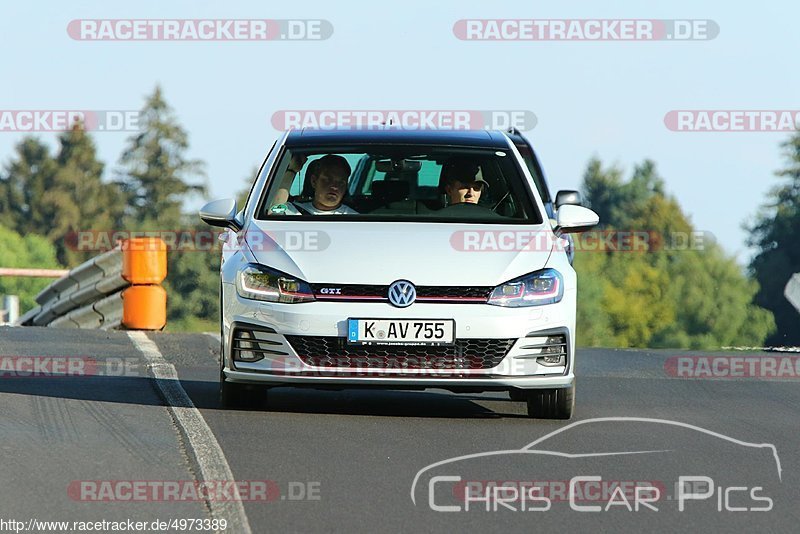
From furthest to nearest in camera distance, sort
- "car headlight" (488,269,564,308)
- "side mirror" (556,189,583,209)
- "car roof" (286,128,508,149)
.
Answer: "side mirror" (556,189,583,209), "car roof" (286,128,508,149), "car headlight" (488,269,564,308)

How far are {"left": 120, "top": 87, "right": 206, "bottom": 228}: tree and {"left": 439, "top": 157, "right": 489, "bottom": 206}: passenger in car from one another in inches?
4343

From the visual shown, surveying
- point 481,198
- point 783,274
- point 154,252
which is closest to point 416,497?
point 481,198

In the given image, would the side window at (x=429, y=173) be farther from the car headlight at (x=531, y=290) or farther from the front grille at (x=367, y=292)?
the front grille at (x=367, y=292)

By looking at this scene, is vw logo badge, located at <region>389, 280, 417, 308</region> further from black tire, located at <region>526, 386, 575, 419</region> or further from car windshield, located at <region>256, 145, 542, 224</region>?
black tire, located at <region>526, 386, 575, 419</region>

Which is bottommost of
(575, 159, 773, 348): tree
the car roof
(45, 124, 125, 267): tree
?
(575, 159, 773, 348): tree

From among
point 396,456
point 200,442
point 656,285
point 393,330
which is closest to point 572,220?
point 393,330

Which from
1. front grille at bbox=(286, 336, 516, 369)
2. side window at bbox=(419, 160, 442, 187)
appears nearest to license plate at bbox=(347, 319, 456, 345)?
front grille at bbox=(286, 336, 516, 369)

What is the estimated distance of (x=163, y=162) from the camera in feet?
395

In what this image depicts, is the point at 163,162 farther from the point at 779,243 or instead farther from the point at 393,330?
the point at 393,330

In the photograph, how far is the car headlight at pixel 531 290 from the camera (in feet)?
29.4

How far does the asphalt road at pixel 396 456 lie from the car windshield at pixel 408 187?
123 centimetres

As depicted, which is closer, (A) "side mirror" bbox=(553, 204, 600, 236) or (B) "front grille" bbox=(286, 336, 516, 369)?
(B) "front grille" bbox=(286, 336, 516, 369)

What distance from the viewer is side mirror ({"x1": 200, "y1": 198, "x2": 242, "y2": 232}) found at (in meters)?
9.62

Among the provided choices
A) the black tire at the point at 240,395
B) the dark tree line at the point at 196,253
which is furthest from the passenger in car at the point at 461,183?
the dark tree line at the point at 196,253
